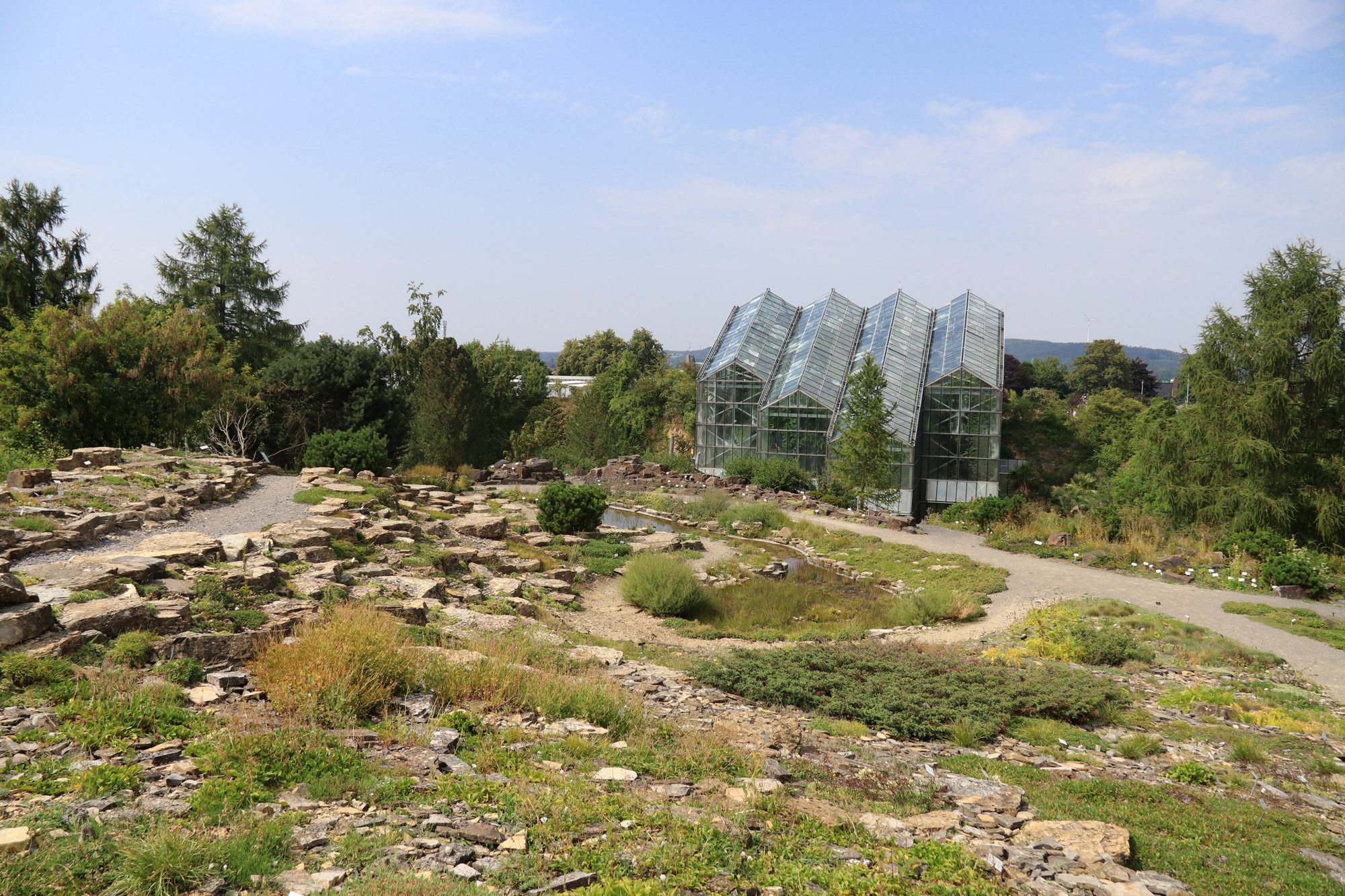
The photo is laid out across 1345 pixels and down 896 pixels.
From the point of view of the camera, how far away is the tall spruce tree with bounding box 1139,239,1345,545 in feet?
56.2

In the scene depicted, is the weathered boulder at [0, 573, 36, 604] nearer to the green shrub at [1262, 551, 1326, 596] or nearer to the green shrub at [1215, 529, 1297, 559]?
the green shrub at [1262, 551, 1326, 596]

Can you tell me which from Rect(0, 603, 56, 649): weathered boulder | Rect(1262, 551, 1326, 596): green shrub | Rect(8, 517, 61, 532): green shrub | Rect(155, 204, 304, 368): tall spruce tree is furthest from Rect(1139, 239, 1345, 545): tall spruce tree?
Rect(155, 204, 304, 368): tall spruce tree

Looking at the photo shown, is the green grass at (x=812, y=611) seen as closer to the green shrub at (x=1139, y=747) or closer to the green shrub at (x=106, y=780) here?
the green shrub at (x=1139, y=747)

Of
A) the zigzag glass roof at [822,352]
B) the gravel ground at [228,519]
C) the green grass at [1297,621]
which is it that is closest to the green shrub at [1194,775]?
the green grass at [1297,621]

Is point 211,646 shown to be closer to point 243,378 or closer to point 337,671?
point 337,671

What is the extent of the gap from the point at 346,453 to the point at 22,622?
45.4ft

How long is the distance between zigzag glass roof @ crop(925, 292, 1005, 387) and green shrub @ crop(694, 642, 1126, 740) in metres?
19.3

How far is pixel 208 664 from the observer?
620cm

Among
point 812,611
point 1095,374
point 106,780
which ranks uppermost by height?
point 1095,374

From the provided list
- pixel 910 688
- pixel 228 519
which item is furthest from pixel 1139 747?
pixel 228 519

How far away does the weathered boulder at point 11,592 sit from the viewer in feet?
18.9

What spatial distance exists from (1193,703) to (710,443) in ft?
72.6

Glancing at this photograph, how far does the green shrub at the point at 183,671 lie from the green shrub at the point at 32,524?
519 cm

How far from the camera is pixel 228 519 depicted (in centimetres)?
1243
